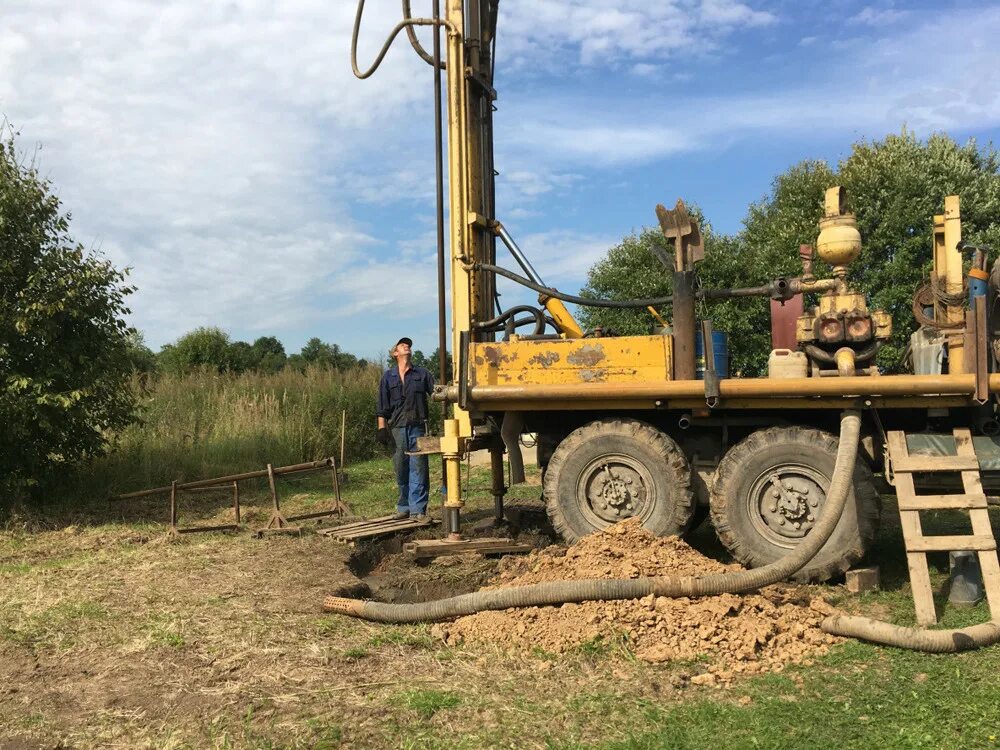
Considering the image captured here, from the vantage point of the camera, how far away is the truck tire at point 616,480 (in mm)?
6379

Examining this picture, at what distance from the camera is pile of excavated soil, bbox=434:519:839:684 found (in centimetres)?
457

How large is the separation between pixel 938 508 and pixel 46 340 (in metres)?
8.24

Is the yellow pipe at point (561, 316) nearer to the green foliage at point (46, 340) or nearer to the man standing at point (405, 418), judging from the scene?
the man standing at point (405, 418)

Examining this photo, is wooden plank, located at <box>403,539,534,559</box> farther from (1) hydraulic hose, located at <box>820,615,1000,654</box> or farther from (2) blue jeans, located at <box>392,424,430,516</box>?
(1) hydraulic hose, located at <box>820,615,1000,654</box>

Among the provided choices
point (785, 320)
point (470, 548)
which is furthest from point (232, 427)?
point (785, 320)

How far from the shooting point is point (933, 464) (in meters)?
5.74

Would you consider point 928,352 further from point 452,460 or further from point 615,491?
point 452,460

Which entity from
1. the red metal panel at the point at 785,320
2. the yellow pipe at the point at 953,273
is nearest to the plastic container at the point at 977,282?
the yellow pipe at the point at 953,273

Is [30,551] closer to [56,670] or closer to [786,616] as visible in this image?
[56,670]

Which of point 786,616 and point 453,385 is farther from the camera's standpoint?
point 453,385

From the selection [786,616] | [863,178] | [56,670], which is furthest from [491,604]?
[863,178]

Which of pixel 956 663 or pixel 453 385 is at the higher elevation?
pixel 453 385

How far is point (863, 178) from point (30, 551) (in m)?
18.4

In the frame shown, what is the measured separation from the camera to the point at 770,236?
21453 mm
